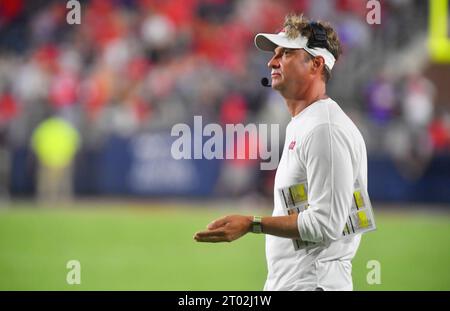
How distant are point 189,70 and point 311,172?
40.4 feet

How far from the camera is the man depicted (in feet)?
10.8

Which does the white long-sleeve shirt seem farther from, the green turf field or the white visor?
the green turf field

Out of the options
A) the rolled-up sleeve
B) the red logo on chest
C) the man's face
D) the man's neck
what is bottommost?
the rolled-up sleeve

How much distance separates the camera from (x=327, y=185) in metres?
3.29

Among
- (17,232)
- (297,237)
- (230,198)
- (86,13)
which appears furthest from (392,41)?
(297,237)

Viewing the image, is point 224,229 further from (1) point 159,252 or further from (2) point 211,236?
(1) point 159,252

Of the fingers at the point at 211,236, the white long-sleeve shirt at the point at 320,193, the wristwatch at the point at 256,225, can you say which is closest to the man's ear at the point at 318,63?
the white long-sleeve shirt at the point at 320,193

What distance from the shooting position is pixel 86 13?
53.8ft

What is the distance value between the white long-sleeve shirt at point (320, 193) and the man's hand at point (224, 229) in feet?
0.74

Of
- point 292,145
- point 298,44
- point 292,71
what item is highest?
point 298,44

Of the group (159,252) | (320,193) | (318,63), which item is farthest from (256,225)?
(159,252)

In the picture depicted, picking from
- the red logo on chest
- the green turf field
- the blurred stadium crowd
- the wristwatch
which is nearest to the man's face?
the red logo on chest

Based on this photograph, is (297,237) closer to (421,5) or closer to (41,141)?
(41,141)

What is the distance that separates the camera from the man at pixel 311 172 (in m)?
3.31
